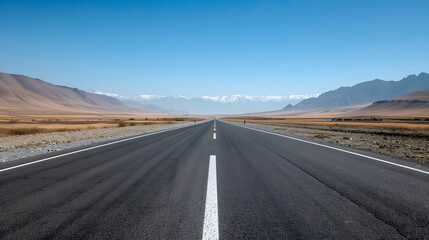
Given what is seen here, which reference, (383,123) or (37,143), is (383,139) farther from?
(383,123)

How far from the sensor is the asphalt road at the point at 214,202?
2607 millimetres

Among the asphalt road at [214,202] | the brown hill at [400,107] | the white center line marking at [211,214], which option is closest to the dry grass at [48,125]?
the asphalt road at [214,202]

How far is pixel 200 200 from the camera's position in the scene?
3.58 m

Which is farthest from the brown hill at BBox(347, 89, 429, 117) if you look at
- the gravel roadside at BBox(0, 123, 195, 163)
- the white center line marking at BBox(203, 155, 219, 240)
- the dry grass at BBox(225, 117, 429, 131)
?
the white center line marking at BBox(203, 155, 219, 240)

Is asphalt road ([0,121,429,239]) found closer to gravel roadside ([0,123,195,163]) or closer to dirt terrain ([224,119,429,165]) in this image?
gravel roadside ([0,123,195,163])

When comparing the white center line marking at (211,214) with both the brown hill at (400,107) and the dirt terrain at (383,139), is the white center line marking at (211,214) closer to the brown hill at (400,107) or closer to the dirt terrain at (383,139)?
the dirt terrain at (383,139)

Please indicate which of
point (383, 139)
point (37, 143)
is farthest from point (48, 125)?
point (383, 139)

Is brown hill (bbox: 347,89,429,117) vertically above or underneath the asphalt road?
above

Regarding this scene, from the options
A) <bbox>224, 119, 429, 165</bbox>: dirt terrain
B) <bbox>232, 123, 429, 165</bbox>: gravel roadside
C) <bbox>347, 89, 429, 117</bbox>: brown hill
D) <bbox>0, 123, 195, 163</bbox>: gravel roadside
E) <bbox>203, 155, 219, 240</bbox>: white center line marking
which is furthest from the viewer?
<bbox>347, 89, 429, 117</bbox>: brown hill

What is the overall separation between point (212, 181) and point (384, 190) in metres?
3.19

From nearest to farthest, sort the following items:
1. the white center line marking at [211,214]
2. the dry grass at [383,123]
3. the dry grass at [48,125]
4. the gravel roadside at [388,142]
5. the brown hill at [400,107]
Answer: the white center line marking at [211,214]
the gravel roadside at [388,142]
the dry grass at [48,125]
the dry grass at [383,123]
the brown hill at [400,107]

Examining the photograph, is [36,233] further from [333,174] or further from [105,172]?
[333,174]

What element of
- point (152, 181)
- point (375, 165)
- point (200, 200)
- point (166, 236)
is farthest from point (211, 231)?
point (375, 165)

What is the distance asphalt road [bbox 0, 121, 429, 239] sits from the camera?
2.61 m
